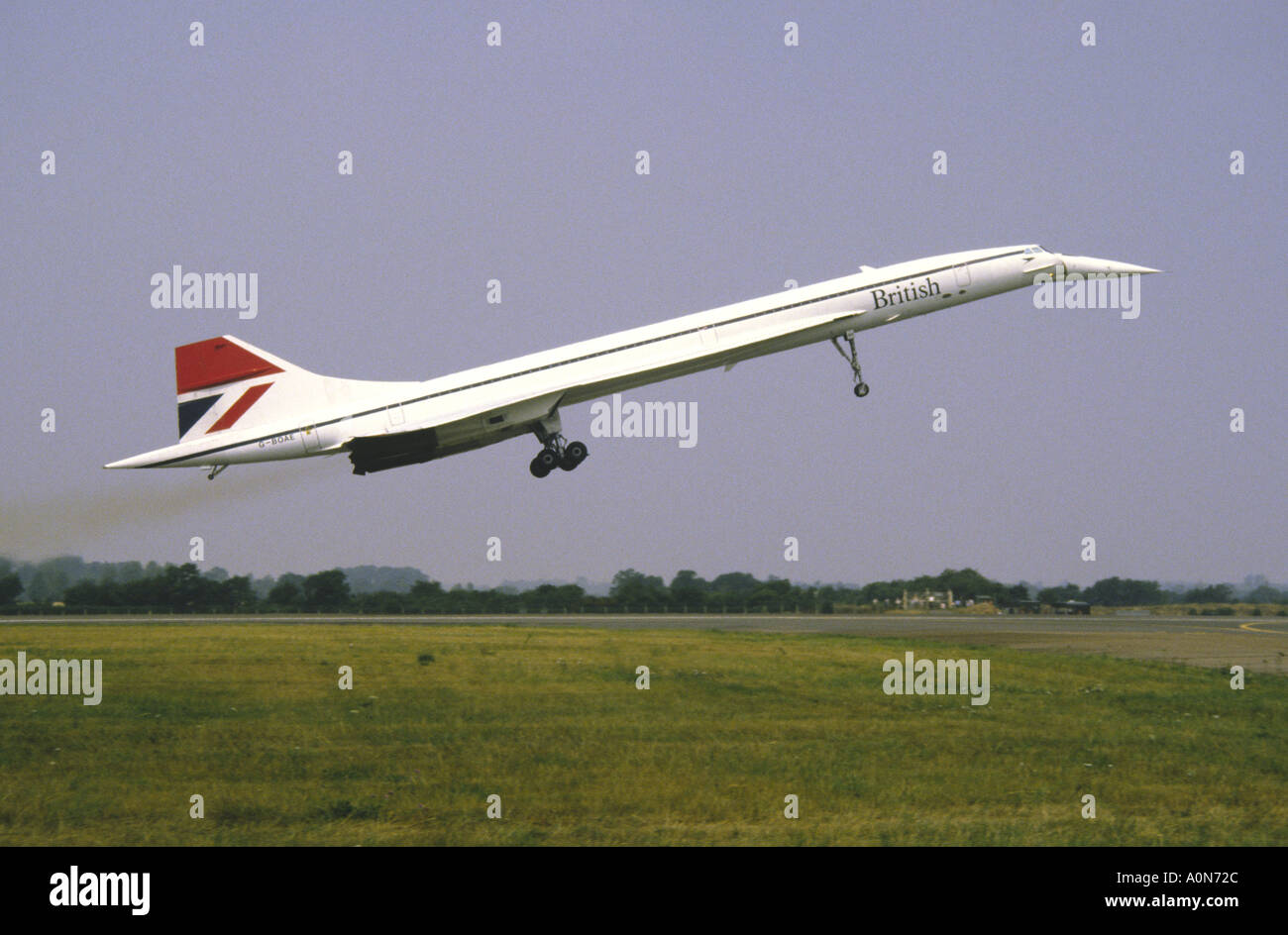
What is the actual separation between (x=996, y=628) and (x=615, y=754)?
3565cm

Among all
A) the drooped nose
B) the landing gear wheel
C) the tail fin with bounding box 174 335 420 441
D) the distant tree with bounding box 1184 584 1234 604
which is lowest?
the distant tree with bounding box 1184 584 1234 604

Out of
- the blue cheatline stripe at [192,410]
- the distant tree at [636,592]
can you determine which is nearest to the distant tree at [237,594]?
the distant tree at [636,592]

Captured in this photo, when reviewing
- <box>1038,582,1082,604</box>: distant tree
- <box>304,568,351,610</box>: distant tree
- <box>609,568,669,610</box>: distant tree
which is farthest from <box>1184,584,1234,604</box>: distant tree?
<box>304,568,351,610</box>: distant tree

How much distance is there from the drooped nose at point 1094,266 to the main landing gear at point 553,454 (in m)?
13.5

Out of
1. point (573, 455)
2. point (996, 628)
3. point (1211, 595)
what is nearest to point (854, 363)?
point (573, 455)

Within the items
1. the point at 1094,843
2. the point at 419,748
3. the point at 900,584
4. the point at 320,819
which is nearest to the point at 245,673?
the point at 419,748

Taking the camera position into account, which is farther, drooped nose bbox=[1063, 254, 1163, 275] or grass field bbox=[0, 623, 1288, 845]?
drooped nose bbox=[1063, 254, 1163, 275]

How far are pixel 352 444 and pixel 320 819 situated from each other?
9198 millimetres

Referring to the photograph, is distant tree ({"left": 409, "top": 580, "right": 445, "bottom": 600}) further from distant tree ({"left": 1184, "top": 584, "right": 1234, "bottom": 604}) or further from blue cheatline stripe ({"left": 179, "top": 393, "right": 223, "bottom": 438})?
distant tree ({"left": 1184, "top": 584, "right": 1234, "bottom": 604})

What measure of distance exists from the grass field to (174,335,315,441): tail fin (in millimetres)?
6056

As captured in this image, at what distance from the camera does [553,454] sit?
1081 inches

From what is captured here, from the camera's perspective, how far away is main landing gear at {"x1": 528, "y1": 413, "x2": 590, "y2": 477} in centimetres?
2741
